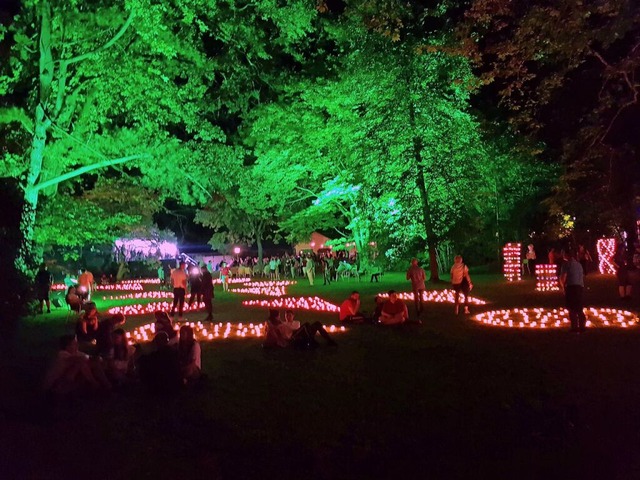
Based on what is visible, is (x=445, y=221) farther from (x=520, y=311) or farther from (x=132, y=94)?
(x=132, y=94)

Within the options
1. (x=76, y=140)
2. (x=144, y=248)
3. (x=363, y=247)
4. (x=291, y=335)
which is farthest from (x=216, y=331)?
(x=144, y=248)

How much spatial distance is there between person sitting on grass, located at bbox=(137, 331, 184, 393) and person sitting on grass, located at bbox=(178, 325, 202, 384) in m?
0.24

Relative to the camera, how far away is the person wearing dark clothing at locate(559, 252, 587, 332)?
44.1 ft

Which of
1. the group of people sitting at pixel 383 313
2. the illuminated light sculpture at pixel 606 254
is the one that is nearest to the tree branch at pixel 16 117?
the group of people sitting at pixel 383 313

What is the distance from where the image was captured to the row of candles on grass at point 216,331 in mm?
14945

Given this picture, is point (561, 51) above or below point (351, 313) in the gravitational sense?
above

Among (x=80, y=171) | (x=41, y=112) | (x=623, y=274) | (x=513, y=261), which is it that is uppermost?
(x=41, y=112)

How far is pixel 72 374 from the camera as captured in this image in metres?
8.88

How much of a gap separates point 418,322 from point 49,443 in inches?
418

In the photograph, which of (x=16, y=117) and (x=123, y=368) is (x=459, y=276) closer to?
(x=123, y=368)

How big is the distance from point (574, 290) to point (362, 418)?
7942 mm

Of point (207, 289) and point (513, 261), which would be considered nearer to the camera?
point (207, 289)

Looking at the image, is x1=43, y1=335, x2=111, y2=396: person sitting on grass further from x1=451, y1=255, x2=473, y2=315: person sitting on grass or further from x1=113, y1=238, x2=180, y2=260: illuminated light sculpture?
x1=113, y1=238, x2=180, y2=260: illuminated light sculpture

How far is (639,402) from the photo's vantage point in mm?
7691
